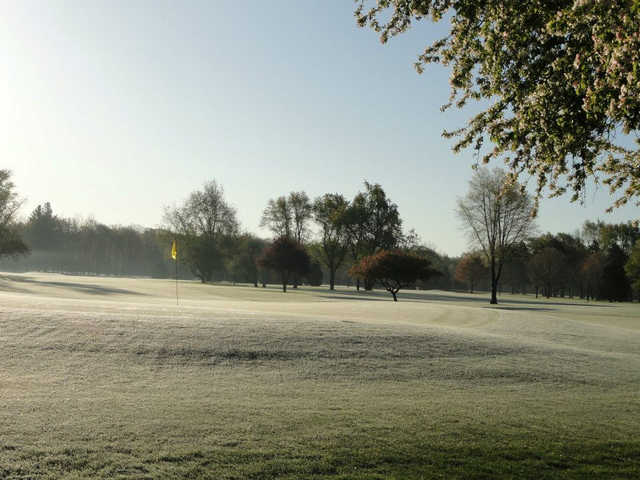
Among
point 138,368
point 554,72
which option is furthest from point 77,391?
point 554,72

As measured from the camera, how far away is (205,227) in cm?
8369

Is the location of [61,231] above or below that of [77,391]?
above

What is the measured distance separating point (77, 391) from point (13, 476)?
144 inches

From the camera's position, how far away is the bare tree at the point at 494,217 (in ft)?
171

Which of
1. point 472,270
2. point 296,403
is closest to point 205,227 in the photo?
point 472,270

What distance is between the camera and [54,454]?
6.18m

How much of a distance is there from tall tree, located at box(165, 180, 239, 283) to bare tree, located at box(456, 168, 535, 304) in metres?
42.9

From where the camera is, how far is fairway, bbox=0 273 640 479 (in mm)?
6492

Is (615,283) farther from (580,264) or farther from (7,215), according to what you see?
(7,215)

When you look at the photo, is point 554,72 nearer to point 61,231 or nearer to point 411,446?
point 411,446

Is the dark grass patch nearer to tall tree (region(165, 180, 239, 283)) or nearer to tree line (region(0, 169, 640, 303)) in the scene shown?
tree line (region(0, 169, 640, 303))

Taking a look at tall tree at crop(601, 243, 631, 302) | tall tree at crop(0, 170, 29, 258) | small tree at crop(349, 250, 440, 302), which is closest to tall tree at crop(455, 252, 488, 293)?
tall tree at crop(601, 243, 631, 302)

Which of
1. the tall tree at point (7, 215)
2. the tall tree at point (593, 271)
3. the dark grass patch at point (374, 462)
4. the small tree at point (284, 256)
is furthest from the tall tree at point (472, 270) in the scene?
the dark grass patch at point (374, 462)

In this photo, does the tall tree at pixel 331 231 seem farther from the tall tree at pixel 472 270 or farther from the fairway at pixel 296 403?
the fairway at pixel 296 403
